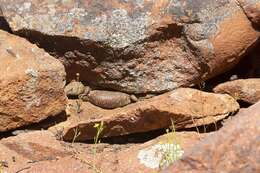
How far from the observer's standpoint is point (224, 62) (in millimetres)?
4566

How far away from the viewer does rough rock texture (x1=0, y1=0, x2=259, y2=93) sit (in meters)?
4.43

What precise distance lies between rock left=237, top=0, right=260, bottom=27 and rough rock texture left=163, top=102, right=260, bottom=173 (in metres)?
1.88

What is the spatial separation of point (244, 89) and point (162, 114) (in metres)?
0.63

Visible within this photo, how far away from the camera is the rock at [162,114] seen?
450 centimetres

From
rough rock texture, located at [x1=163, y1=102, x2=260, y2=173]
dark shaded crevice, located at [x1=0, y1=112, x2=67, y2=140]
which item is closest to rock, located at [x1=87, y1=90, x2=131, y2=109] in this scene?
dark shaded crevice, located at [x1=0, y1=112, x2=67, y2=140]

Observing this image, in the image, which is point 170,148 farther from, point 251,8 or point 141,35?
point 251,8

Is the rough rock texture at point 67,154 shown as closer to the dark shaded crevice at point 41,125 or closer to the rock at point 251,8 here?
the dark shaded crevice at point 41,125

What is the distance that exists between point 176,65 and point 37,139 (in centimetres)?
108

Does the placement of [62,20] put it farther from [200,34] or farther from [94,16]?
[200,34]

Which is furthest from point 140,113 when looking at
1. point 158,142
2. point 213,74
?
point 213,74

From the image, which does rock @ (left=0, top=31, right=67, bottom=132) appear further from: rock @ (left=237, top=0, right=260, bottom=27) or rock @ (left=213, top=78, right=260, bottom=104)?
rock @ (left=237, top=0, right=260, bottom=27)

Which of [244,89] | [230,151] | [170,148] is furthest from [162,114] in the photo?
[230,151]

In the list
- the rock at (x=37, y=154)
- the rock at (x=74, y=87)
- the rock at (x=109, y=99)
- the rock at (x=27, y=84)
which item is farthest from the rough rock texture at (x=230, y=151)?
the rock at (x=74, y=87)

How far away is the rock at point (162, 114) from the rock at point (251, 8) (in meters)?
0.59
